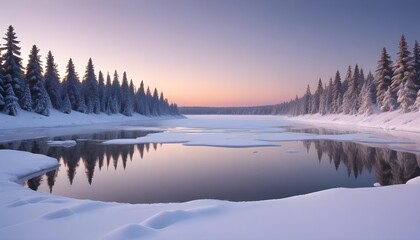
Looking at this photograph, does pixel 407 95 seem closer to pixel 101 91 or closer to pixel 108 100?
pixel 101 91

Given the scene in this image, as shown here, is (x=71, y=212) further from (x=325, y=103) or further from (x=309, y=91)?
(x=309, y=91)

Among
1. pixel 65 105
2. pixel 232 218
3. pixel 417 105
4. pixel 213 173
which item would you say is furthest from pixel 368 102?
pixel 65 105

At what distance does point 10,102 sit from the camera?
40.5 meters

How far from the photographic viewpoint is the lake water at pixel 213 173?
1125 centimetres

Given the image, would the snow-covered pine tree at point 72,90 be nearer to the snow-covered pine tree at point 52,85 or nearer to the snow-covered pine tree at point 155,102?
the snow-covered pine tree at point 52,85

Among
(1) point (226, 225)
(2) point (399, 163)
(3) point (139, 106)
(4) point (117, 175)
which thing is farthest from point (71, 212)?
(3) point (139, 106)

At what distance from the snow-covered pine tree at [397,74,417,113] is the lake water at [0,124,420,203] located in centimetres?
2566

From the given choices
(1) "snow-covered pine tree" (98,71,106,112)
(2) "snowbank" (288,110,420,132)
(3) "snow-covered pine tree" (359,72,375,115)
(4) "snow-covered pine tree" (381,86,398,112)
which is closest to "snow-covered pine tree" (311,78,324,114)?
(2) "snowbank" (288,110,420,132)

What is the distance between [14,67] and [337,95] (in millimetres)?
75873

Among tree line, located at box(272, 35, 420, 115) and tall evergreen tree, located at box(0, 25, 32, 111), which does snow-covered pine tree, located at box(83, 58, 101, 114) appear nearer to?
tall evergreen tree, located at box(0, 25, 32, 111)

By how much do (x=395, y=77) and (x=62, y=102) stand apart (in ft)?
197

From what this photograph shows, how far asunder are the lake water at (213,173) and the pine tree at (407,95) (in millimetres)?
25658

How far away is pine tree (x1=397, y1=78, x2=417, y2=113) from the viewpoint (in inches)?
1661

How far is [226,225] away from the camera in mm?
5719
